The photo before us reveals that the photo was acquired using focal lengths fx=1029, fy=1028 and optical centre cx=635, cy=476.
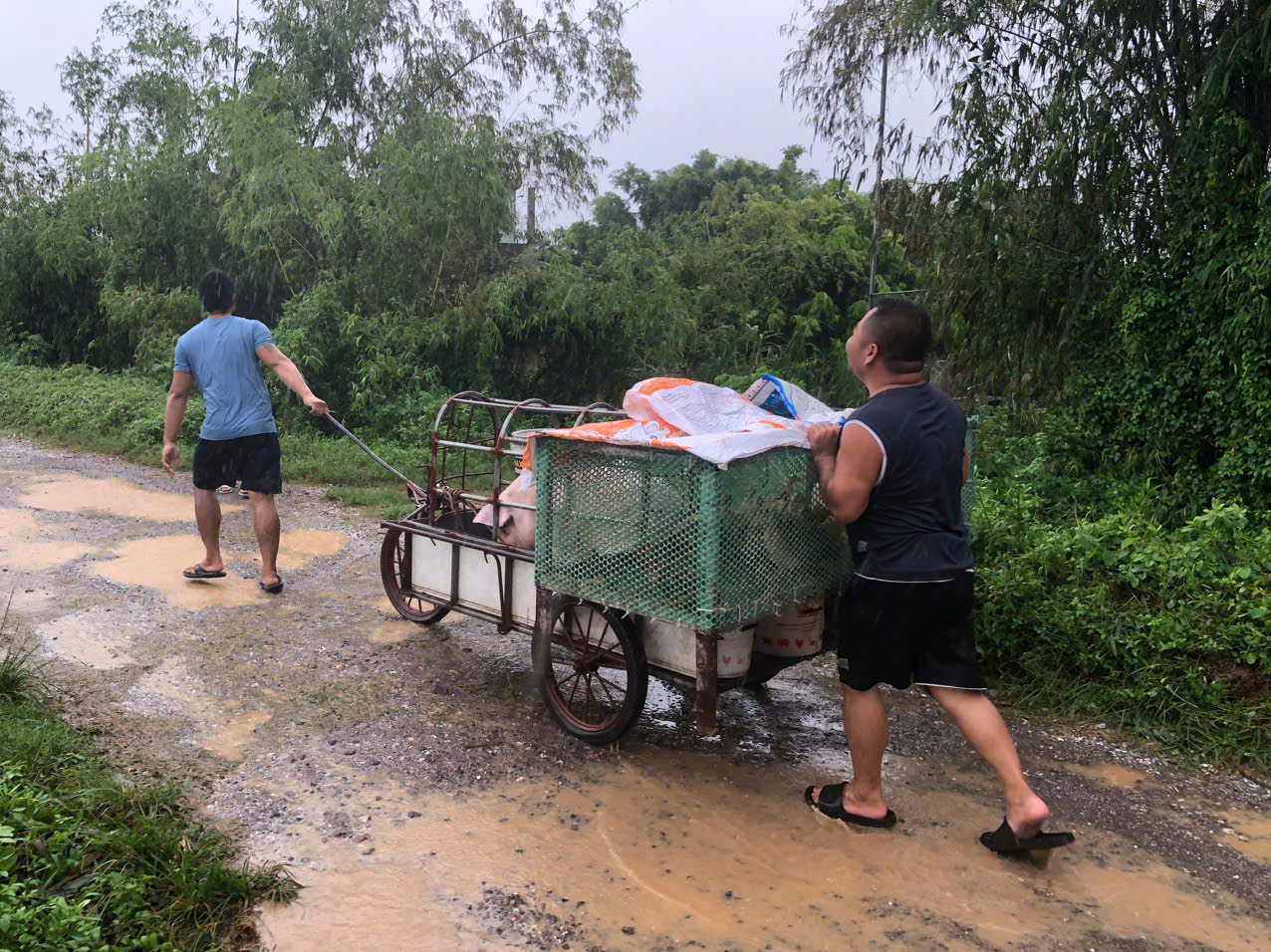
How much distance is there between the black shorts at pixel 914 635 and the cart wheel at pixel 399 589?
2.42 metres

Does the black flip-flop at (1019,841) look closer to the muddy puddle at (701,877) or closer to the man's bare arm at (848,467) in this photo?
the muddy puddle at (701,877)

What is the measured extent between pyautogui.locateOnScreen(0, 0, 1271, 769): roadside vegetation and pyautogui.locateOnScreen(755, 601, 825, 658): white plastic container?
1.25 m

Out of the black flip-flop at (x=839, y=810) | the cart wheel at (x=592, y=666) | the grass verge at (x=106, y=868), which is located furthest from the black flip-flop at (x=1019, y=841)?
the grass verge at (x=106, y=868)

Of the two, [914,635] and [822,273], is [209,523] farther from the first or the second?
[822,273]

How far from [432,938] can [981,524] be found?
349cm

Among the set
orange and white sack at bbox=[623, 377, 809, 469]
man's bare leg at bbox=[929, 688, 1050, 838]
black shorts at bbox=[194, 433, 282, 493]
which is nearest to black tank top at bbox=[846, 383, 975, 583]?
orange and white sack at bbox=[623, 377, 809, 469]

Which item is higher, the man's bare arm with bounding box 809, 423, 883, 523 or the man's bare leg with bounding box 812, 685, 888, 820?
the man's bare arm with bounding box 809, 423, 883, 523

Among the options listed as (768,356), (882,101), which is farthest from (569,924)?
(768,356)

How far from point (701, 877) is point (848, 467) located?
1322 millimetres

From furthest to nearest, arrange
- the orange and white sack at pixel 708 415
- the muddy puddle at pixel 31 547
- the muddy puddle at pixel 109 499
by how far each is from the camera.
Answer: the muddy puddle at pixel 109 499 → the muddy puddle at pixel 31 547 → the orange and white sack at pixel 708 415

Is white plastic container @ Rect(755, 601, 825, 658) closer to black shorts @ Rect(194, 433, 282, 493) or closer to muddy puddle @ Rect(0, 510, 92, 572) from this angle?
black shorts @ Rect(194, 433, 282, 493)

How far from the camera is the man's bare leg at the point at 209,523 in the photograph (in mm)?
5793

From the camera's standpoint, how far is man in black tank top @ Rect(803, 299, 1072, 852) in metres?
3.19

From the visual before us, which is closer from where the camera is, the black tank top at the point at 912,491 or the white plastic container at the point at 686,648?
the black tank top at the point at 912,491
